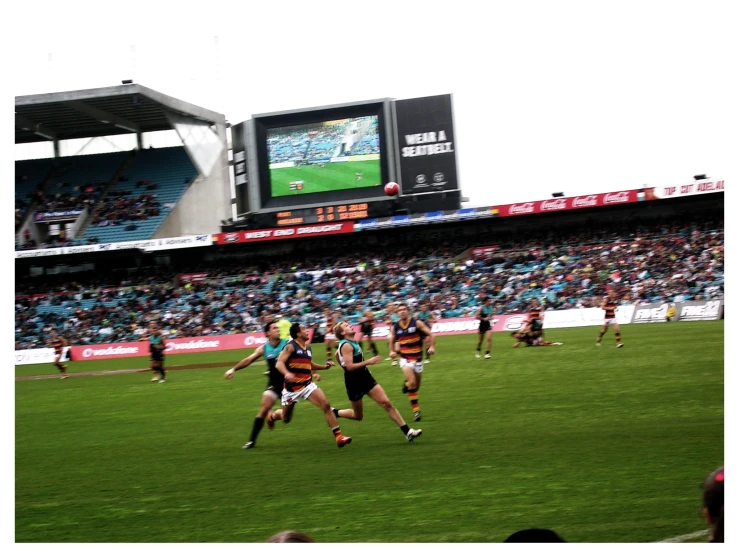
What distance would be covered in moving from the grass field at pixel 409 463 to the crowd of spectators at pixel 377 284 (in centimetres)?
1858

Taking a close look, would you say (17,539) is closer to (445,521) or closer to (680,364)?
(445,521)

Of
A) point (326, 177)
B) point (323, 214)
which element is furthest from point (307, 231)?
point (326, 177)

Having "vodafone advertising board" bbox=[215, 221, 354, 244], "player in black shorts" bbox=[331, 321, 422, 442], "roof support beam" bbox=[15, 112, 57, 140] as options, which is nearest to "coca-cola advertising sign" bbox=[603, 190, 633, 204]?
"vodafone advertising board" bbox=[215, 221, 354, 244]

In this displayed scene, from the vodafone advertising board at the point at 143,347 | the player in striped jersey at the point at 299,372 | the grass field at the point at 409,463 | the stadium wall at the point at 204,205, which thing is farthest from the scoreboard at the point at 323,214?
the player in striped jersey at the point at 299,372

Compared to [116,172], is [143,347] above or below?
below

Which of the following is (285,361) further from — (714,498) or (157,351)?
(157,351)

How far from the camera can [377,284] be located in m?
43.3

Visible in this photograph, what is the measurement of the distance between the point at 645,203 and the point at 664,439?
34.6 m

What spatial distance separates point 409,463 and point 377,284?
108ft

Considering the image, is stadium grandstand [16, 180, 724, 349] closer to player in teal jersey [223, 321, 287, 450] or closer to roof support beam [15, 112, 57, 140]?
roof support beam [15, 112, 57, 140]

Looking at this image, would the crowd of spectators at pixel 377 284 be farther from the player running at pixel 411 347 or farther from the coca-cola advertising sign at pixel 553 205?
the player running at pixel 411 347

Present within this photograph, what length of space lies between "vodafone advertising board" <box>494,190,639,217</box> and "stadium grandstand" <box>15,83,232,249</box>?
17.4m

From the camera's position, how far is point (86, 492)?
1034cm

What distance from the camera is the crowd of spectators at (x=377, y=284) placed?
124 ft
